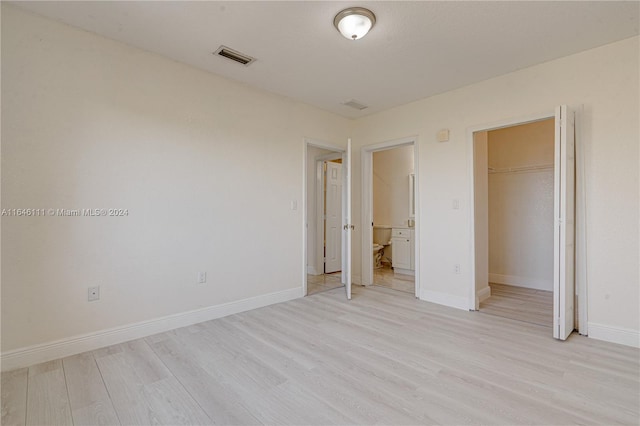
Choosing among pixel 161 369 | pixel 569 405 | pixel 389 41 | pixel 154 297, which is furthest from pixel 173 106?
pixel 569 405

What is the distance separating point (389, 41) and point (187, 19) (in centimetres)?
164

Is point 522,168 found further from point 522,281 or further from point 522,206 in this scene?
point 522,281

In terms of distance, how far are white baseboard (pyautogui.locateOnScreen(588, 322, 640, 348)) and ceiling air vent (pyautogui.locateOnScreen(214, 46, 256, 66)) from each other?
397 centimetres

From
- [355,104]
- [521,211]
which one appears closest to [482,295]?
[521,211]

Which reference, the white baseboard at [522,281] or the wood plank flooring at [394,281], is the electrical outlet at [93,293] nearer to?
the wood plank flooring at [394,281]

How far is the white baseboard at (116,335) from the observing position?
2170 mm

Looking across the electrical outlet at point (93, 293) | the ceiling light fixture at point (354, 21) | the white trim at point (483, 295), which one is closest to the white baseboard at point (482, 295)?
the white trim at point (483, 295)

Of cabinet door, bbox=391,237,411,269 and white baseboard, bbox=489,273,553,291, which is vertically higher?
cabinet door, bbox=391,237,411,269

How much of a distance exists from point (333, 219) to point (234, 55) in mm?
3274

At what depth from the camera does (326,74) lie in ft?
10.6

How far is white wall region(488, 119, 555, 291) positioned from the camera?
14.3 feet

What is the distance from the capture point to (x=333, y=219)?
217 inches

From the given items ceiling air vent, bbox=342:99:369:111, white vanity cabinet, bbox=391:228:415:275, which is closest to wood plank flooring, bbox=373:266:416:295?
white vanity cabinet, bbox=391:228:415:275

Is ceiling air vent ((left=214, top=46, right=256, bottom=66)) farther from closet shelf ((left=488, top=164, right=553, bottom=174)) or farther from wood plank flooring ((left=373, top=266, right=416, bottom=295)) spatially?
closet shelf ((left=488, top=164, right=553, bottom=174))
